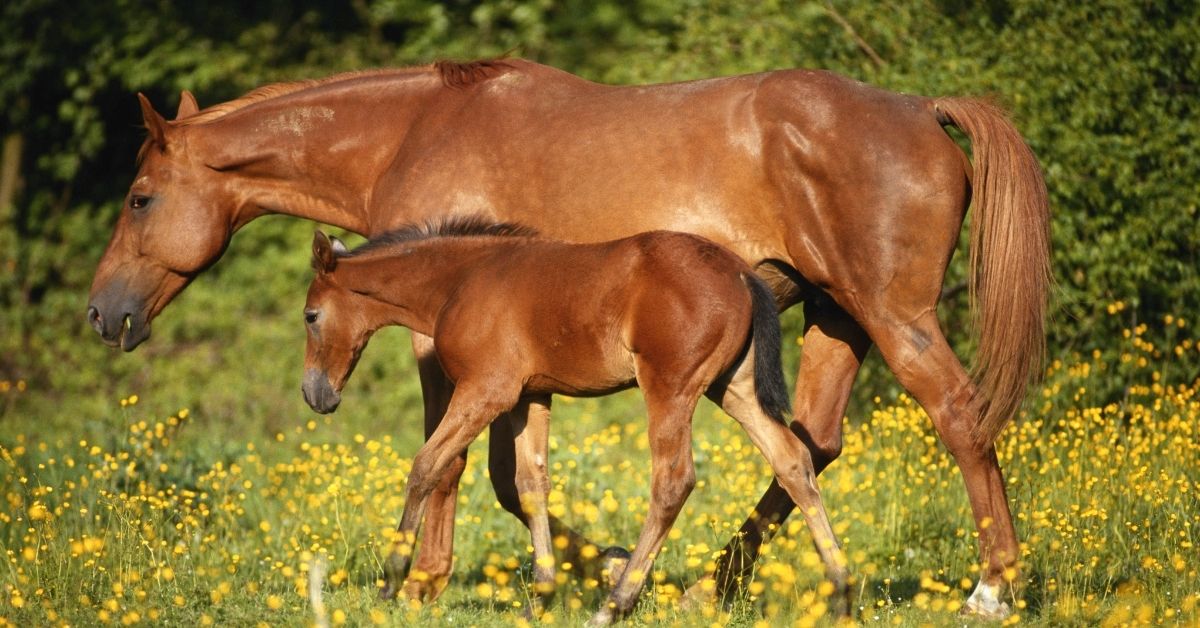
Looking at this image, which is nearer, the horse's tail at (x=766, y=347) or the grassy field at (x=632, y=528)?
the horse's tail at (x=766, y=347)

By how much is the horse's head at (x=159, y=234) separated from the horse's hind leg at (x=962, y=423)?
3.21 metres

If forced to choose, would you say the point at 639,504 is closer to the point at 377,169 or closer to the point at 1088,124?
the point at 377,169

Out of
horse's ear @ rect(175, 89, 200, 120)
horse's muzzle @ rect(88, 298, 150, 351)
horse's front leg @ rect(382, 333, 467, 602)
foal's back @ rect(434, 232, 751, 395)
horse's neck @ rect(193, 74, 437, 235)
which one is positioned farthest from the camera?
horse's ear @ rect(175, 89, 200, 120)

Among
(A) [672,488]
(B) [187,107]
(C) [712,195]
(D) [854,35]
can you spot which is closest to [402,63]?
(D) [854,35]

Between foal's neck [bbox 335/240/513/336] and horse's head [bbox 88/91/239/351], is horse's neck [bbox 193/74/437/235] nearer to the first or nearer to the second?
horse's head [bbox 88/91/239/351]

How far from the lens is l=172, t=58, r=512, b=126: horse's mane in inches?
246

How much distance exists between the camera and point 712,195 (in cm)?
554

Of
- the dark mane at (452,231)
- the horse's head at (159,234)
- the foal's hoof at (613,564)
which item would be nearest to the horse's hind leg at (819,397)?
the foal's hoof at (613,564)

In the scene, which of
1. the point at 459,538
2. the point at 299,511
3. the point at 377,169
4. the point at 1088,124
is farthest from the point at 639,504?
the point at 1088,124

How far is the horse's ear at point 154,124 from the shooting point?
6164mm

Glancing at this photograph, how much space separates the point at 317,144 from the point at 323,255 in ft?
3.07

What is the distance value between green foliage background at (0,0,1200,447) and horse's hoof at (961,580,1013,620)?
304 centimetres

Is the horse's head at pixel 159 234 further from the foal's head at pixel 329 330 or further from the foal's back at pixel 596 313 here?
the foal's back at pixel 596 313

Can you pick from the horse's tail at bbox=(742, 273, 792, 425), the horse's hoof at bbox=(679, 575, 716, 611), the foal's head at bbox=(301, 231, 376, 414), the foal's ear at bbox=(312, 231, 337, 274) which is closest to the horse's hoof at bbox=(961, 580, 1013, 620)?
the horse's hoof at bbox=(679, 575, 716, 611)
